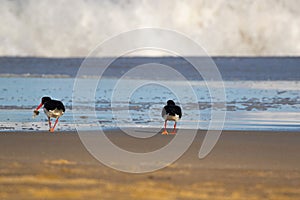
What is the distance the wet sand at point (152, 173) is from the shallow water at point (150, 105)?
247cm

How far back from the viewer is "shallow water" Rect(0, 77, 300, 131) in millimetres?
17875

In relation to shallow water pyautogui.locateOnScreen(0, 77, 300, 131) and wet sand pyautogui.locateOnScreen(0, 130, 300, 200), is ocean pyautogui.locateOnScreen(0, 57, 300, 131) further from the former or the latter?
wet sand pyautogui.locateOnScreen(0, 130, 300, 200)

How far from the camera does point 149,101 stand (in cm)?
2350

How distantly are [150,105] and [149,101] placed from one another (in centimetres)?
121

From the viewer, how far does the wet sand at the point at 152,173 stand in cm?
990

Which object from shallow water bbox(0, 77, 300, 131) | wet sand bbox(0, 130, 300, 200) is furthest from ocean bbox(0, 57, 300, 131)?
wet sand bbox(0, 130, 300, 200)

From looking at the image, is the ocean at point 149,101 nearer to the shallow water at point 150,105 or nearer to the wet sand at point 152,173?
the shallow water at point 150,105

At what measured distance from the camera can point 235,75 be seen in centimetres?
3966

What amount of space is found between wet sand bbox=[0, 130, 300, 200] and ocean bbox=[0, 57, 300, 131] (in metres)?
2.46

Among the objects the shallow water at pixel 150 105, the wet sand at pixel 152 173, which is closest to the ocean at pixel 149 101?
the shallow water at pixel 150 105

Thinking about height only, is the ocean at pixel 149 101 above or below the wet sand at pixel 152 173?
above

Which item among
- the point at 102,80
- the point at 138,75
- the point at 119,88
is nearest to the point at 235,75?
the point at 138,75

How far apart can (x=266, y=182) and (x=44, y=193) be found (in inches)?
109

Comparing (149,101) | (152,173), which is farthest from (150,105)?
(152,173)
